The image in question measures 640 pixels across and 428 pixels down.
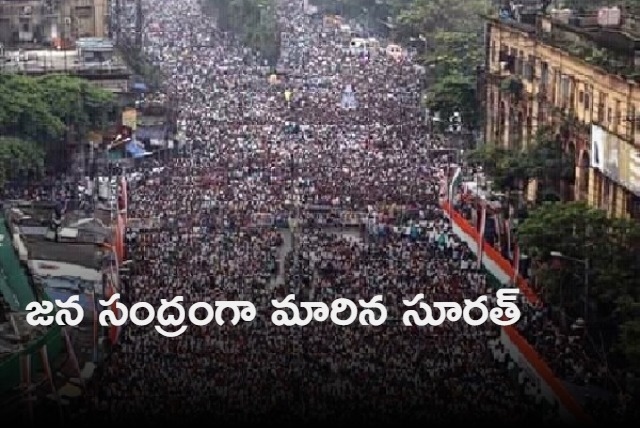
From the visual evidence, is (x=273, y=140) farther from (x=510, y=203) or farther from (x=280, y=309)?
(x=280, y=309)

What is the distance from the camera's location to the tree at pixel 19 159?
67125mm

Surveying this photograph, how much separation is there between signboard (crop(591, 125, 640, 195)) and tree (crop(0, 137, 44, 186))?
64.5 ft

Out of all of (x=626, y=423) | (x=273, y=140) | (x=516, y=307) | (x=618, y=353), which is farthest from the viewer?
(x=273, y=140)

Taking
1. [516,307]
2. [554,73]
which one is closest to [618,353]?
[516,307]

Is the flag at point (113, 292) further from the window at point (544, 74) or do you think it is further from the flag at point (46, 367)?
the window at point (544, 74)

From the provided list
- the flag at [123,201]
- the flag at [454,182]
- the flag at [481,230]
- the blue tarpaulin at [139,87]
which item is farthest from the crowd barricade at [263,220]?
the blue tarpaulin at [139,87]

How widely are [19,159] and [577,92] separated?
1893cm

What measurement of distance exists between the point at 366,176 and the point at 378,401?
31251 mm

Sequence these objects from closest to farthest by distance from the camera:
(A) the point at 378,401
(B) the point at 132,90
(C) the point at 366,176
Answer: (A) the point at 378,401 → (C) the point at 366,176 → (B) the point at 132,90

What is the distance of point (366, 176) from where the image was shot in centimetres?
6962

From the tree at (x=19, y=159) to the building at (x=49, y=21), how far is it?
2364cm

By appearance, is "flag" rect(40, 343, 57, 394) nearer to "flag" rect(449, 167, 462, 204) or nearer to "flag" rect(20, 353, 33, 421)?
"flag" rect(20, 353, 33, 421)

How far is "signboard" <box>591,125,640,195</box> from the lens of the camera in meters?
53.6

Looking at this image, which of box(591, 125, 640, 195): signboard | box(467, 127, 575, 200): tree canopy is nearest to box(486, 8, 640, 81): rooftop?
box(591, 125, 640, 195): signboard
